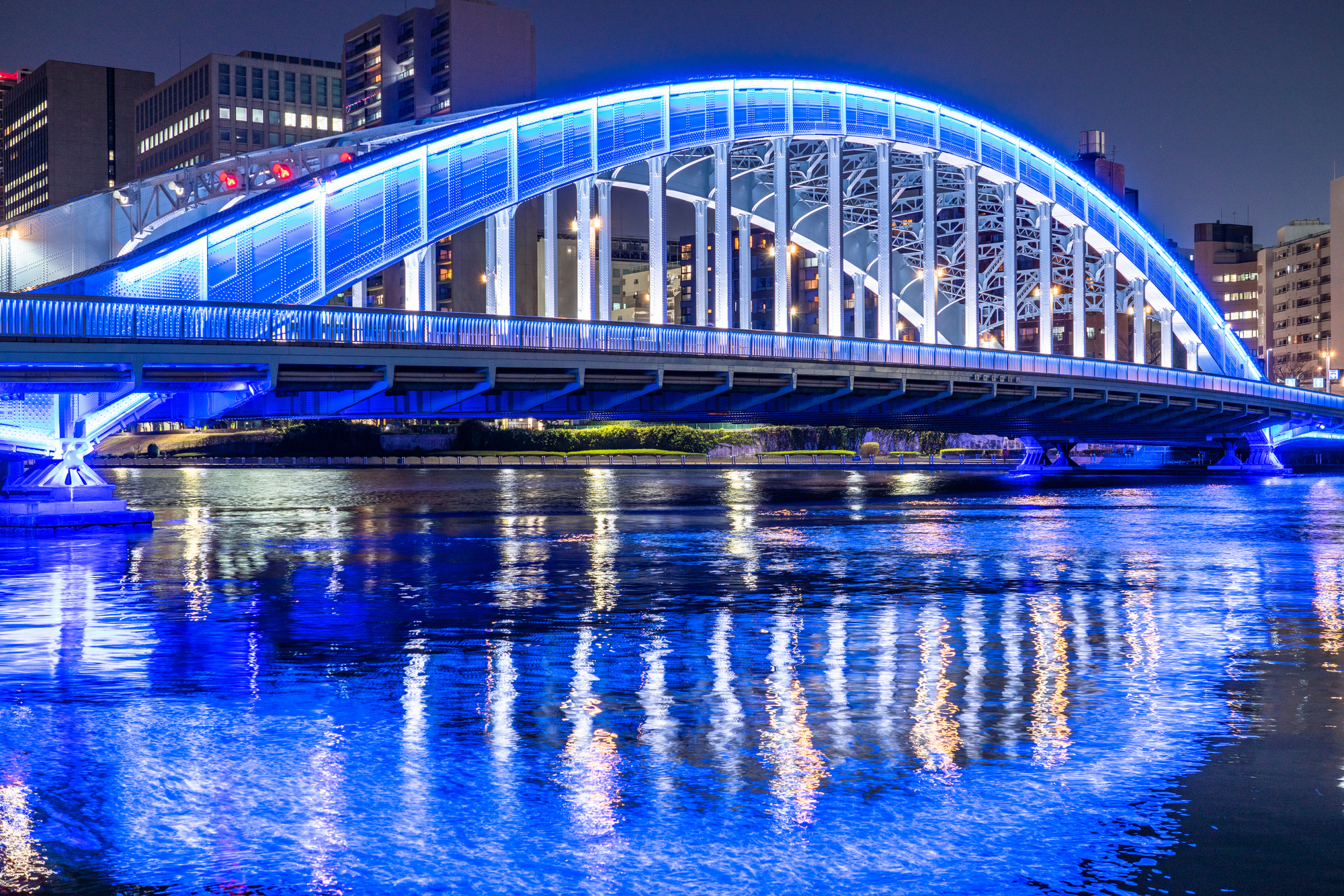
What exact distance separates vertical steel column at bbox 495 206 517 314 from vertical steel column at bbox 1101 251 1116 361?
3759 cm

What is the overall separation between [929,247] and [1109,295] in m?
14.5

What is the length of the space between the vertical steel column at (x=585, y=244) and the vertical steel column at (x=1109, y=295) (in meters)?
33.9

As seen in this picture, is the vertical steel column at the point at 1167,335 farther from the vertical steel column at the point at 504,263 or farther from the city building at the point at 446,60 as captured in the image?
the city building at the point at 446,60

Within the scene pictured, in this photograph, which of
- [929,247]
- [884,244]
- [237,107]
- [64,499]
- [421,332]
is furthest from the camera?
[237,107]

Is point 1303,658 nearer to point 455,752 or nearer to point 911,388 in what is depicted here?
point 455,752

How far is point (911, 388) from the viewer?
4981 cm

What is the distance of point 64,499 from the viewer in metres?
31.8

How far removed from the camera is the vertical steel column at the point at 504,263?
4138cm

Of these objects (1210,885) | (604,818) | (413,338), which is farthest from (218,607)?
(413,338)

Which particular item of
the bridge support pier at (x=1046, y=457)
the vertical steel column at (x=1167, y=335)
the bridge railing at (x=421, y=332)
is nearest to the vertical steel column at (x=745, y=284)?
the bridge railing at (x=421, y=332)

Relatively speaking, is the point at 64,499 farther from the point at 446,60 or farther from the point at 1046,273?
the point at 446,60

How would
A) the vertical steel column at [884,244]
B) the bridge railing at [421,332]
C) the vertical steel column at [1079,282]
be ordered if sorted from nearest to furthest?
the bridge railing at [421,332] < the vertical steel column at [884,244] < the vertical steel column at [1079,282]

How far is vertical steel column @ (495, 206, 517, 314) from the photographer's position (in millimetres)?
41375

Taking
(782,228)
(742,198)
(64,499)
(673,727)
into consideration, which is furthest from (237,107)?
(673,727)
